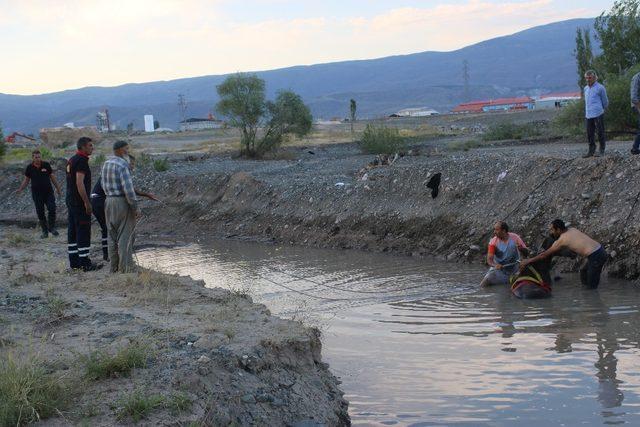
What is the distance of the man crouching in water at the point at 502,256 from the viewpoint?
12.8m

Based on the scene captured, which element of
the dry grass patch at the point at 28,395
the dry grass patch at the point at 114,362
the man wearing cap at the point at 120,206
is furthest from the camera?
the man wearing cap at the point at 120,206

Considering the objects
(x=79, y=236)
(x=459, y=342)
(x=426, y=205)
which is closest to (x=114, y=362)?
(x=459, y=342)

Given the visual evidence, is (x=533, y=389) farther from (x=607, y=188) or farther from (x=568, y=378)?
(x=607, y=188)

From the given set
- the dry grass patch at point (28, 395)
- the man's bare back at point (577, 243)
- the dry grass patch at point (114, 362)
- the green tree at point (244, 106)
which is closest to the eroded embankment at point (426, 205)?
the man's bare back at point (577, 243)

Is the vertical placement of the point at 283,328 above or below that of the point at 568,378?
above

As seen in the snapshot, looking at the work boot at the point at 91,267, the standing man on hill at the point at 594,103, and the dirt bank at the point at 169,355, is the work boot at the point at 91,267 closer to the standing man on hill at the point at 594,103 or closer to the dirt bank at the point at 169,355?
the dirt bank at the point at 169,355

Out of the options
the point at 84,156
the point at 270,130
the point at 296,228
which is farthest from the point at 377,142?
the point at 84,156

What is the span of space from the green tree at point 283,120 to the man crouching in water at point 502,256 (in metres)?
26.0

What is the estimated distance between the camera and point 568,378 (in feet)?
26.6

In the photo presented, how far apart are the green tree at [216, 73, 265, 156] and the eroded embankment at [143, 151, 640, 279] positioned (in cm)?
1285

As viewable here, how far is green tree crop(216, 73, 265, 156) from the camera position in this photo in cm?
3834

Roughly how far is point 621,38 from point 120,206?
2748 centimetres

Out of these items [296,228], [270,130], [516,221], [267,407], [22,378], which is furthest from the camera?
[270,130]

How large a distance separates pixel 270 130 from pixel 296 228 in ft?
62.2
